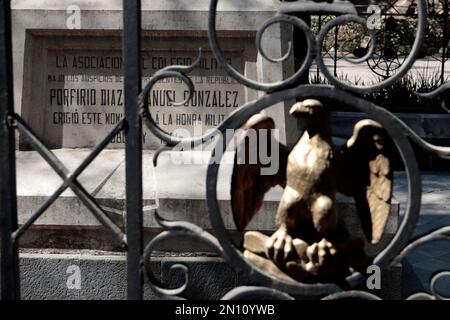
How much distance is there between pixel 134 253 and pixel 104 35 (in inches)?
87.5

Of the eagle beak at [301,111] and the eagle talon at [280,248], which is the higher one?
the eagle beak at [301,111]

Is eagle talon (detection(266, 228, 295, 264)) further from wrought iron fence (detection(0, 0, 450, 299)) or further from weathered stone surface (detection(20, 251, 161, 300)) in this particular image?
weathered stone surface (detection(20, 251, 161, 300))

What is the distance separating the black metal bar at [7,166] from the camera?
6.58ft

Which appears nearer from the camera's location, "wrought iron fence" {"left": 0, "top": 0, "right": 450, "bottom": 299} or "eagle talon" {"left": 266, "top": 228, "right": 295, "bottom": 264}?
"wrought iron fence" {"left": 0, "top": 0, "right": 450, "bottom": 299}

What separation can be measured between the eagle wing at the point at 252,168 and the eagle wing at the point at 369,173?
21 cm

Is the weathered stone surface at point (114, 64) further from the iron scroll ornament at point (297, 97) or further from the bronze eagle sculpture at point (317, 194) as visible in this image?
the iron scroll ornament at point (297, 97)

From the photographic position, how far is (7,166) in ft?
6.70

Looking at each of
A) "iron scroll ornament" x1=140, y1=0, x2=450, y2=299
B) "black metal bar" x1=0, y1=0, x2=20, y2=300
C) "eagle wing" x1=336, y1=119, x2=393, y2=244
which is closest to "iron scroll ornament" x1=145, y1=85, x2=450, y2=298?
"iron scroll ornament" x1=140, y1=0, x2=450, y2=299

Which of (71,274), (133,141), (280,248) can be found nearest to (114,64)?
(71,274)

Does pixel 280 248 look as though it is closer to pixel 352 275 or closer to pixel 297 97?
pixel 352 275

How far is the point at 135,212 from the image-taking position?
1958 mm

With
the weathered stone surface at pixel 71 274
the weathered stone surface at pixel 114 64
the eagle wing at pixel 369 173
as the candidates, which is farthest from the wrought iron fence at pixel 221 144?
the weathered stone surface at pixel 114 64

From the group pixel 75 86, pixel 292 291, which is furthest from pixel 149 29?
pixel 292 291

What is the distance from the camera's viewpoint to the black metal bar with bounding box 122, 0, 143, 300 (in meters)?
1.89
